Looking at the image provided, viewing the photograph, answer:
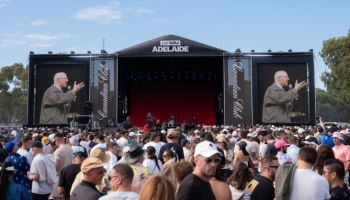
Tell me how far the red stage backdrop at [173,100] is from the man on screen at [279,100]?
7.09m

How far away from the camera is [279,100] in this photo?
23.1 metres

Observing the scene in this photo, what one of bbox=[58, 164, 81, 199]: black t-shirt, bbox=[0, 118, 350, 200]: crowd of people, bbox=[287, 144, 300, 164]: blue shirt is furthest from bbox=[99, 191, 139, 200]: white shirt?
bbox=[287, 144, 300, 164]: blue shirt

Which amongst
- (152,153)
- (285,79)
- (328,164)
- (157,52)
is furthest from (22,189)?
(285,79)

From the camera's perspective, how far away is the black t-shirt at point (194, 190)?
314cm

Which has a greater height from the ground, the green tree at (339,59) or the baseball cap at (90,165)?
the green tree at (339,59)

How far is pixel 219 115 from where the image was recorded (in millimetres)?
29438

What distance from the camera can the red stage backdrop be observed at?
30.2 meters

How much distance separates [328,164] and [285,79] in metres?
19.6

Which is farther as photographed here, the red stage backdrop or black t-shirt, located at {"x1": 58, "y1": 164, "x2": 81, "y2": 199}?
the red stage backdrop

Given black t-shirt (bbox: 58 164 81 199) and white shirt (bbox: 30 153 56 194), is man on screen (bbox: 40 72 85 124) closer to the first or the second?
white shirt (bbox: 30 153 56 194)

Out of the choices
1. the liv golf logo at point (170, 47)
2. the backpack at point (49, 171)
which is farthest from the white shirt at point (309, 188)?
the liv golf logo at point (170, 47)

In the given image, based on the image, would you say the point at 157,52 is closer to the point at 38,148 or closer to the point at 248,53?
the point at 248,53

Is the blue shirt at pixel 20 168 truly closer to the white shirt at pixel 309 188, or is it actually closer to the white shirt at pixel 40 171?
the white shirt at pixel 40 171

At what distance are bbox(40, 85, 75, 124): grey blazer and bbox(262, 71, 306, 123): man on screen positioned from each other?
34.7ft
